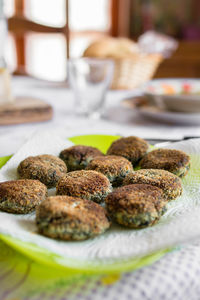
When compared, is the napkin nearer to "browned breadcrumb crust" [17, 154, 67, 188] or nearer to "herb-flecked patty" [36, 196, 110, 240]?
"herb-flecked patty" [36, 196, 110, 240]

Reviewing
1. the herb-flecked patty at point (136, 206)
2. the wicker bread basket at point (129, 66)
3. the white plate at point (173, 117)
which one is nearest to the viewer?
the herb-flecked patty at point (136, 206)

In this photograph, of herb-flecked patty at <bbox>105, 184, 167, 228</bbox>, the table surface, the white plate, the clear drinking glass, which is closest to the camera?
the table surface

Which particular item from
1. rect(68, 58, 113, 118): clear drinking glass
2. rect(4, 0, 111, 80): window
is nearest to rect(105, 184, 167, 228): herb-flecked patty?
rect(68, 58, 113, 118): clear drinking glass

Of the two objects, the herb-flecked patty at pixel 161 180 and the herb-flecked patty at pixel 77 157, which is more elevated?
the herb-flecked patty at pixel 161 180

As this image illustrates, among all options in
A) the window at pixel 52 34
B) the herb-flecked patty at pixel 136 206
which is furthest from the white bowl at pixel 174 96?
the window at pixel 52 34

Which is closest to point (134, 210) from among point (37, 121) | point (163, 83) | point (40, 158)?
point (40, 158)

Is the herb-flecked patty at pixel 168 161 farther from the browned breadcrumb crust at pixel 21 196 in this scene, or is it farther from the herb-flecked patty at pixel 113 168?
the browned breadcrumb crust at pixel 21 196
